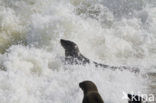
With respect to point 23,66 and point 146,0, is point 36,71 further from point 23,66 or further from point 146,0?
point 146,0

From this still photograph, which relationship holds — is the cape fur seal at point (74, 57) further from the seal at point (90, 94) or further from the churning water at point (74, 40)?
the seal at point (90, 94)

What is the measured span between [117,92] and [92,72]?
3.70 feet

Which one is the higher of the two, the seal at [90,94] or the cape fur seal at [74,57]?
the cape fur seal at [74,57]

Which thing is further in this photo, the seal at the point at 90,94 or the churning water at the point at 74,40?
the churning water at the point at 74,40

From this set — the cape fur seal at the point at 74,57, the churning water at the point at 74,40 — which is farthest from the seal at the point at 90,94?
the cape fur seal at the point at 74,57

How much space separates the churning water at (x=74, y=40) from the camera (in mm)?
6438

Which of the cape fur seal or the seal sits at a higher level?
the cape fur seal

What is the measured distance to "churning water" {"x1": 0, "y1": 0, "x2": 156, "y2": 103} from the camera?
644 centimetres

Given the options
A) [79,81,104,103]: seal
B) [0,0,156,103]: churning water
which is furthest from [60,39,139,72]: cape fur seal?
[79,81,104,103]: seal

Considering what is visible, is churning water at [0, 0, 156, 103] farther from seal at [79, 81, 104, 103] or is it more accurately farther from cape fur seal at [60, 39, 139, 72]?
seal at [79, 81, 104, 103]

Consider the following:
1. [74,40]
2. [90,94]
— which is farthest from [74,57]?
[90,94]

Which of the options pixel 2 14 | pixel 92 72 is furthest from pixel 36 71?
pixel 2 14

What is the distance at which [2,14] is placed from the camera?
1031cm

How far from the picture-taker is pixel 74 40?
9.86 metres
